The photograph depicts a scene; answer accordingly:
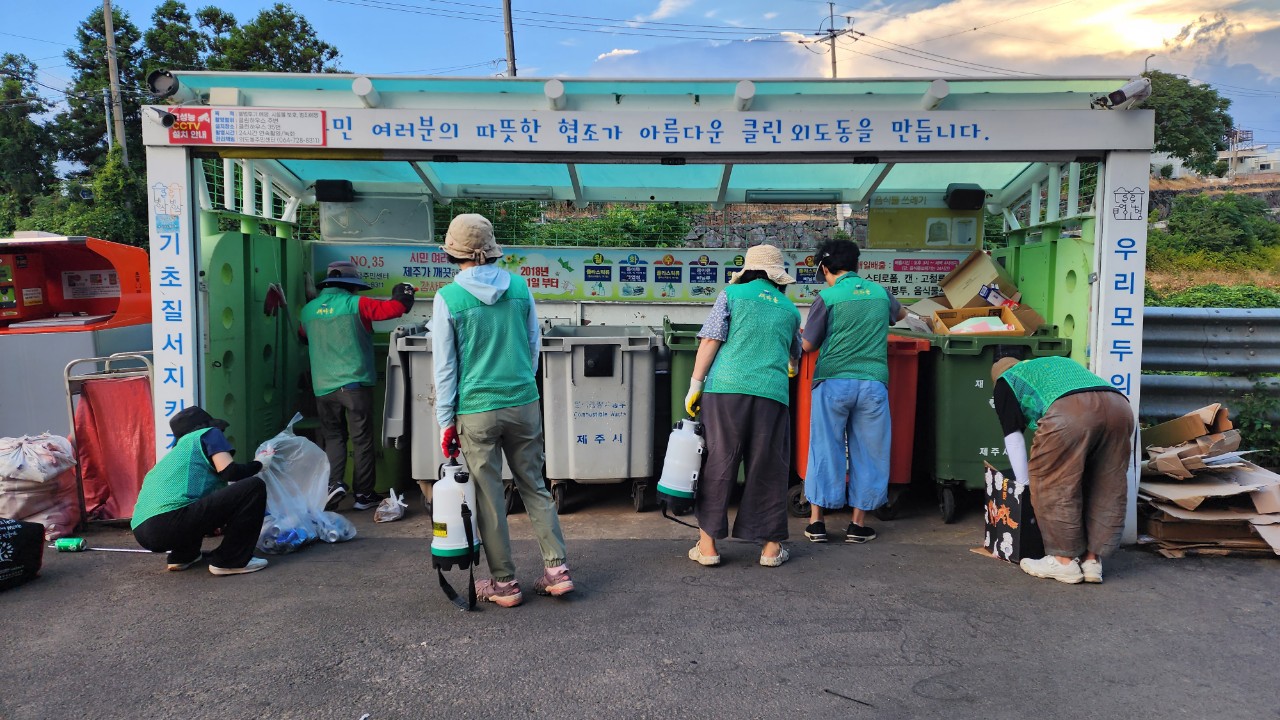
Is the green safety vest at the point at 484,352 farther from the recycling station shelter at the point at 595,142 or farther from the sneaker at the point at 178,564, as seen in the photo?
the sneaker at the point at 178,564

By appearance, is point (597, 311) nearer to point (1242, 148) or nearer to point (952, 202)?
point (952, 202)

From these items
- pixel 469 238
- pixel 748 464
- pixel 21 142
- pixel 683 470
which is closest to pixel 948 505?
pixel 748 464

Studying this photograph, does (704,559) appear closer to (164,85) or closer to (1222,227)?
(164,85)

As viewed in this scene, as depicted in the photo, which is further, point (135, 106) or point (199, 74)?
point (135, 106)

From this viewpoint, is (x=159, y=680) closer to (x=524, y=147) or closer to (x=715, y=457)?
(x=715, y=457)

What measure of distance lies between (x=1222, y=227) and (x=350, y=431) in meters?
30.0

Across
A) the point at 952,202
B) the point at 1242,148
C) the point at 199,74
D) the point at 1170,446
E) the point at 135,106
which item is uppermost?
the point at 1242,148

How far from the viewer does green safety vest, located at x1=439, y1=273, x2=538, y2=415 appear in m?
3.96

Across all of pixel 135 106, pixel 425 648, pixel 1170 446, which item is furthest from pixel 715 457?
pixel 135 106

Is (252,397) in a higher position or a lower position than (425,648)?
higher

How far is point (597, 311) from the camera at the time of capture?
7.51 m

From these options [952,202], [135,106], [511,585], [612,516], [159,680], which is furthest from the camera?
[135,106]

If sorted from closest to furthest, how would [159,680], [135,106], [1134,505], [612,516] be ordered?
[159,680] < [1134,505] < [612,516] < [135,106]

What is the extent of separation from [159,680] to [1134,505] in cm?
537
